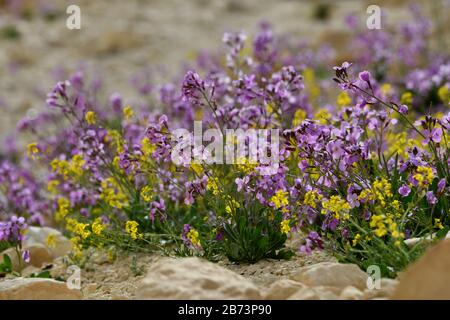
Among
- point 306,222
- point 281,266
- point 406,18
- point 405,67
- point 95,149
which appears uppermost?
point 406,18

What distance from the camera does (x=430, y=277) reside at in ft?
9.39

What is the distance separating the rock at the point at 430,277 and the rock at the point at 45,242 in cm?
319

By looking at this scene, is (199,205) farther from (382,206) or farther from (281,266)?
(382,206)

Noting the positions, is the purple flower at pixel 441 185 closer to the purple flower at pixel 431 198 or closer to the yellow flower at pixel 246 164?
the purple flower at pixel 431 198

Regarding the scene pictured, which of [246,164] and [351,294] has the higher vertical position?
[246,164]

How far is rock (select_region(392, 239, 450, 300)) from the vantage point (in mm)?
2830

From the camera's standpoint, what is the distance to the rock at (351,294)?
3193 mm

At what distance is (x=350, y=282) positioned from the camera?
137 inches

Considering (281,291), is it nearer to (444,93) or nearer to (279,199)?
(279,199)

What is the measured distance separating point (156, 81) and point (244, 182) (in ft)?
28.6

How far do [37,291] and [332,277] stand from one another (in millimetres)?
1545

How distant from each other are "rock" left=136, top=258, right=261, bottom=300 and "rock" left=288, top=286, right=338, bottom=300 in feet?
0.58

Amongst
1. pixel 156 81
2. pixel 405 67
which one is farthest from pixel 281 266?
pixel 156 81

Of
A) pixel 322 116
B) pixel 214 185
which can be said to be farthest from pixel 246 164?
pixel 322 116
